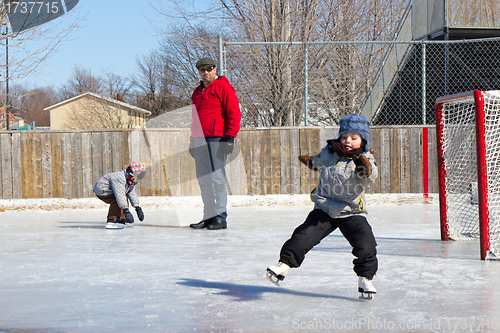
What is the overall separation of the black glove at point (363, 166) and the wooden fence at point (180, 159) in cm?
477

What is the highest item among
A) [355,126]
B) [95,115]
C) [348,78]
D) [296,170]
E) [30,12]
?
[95,115]

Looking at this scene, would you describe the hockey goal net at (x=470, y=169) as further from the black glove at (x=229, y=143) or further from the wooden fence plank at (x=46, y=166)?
the wooden fence plank at (x=46, y=166)

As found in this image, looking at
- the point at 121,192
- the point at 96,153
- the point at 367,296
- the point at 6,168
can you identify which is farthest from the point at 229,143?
the point at 6,168

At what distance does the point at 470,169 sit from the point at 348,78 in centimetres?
542

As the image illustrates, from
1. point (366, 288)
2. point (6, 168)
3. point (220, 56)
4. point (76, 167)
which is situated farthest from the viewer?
point (76, 167)

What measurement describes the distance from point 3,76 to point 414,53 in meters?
6.95

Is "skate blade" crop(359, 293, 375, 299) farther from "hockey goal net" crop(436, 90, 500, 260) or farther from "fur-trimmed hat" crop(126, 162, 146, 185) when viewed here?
"fur-trimmed hat" crop(126, 162, 146, 185)

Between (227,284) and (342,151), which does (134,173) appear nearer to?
(227,284)

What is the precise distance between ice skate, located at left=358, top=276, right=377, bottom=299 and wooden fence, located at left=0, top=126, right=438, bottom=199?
483 centimetres

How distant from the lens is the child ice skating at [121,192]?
5.16 metres

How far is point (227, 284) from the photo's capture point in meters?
3.01

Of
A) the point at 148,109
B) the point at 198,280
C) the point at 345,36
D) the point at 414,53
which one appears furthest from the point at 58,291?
the point at 148,109

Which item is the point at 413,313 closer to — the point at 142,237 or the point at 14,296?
the point at 14,296

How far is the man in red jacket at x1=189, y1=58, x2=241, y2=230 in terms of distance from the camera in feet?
16.5
